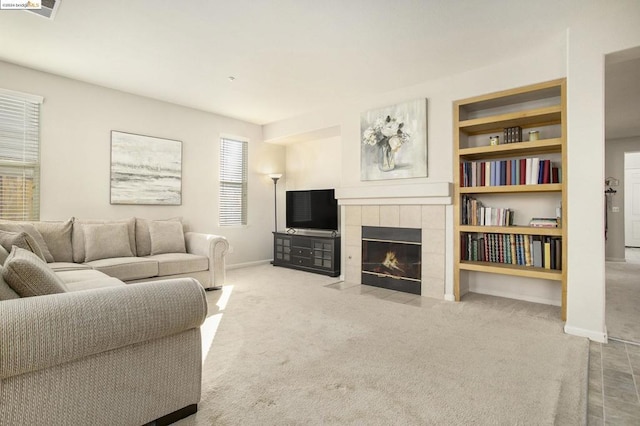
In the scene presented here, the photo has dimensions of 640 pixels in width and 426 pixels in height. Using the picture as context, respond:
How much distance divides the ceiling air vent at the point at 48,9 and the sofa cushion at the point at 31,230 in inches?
76.0

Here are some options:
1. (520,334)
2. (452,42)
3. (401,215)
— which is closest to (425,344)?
(520,334)

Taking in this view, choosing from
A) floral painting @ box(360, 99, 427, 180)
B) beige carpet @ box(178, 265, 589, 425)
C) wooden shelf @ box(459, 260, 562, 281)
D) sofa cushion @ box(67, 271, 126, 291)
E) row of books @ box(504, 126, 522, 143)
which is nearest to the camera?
beige carpet @ box(178, 265, 589, 425)

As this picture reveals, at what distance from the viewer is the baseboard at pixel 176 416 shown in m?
1.58

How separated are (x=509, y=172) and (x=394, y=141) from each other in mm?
1392

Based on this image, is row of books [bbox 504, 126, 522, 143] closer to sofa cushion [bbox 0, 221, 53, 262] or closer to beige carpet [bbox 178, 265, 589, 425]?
beige carpet [bbox 178, 265, 589, 425]

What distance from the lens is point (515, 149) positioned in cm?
346

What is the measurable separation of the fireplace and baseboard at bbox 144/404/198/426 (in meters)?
3.04

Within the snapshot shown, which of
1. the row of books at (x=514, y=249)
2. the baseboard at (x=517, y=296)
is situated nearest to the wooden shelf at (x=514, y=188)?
the row of books at (x=514, y=249)

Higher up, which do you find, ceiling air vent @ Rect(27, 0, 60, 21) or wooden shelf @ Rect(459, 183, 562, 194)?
ceiling air vent @ Rect(27, 0, 60, 21)

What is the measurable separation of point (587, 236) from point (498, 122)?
1.44 m

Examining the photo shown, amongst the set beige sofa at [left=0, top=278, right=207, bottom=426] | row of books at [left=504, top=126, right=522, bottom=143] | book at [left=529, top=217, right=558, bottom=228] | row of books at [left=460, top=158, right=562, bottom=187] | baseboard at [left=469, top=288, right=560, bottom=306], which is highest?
row of books at [left=504, top=126, right=522, bottom=143]

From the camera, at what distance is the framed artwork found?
4.43 metres

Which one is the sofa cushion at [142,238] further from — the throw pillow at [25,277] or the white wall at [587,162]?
the white wall at [587,162]

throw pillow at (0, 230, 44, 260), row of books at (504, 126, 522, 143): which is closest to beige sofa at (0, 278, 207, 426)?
throw pillow at (0, 230, 44, 260)
